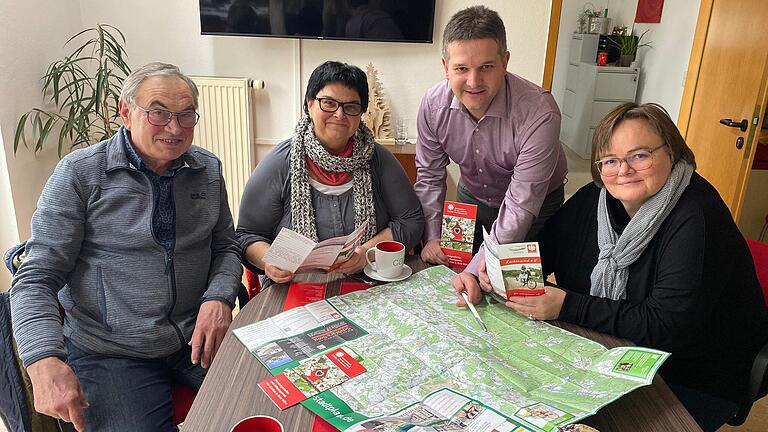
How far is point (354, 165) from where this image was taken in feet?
5.94

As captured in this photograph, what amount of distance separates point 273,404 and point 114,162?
2.74 feet

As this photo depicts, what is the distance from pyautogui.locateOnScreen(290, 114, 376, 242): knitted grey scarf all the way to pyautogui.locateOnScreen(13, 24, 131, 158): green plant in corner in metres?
1.74

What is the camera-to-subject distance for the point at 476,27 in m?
1.71

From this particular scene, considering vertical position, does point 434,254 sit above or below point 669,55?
below

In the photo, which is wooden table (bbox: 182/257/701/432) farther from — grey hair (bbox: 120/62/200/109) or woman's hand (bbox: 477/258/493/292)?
grey hair (bbox: 120/62/200/109)

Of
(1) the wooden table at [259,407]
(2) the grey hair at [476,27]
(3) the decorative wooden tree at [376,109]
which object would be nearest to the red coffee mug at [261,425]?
(1) the wooden table at [259,407]

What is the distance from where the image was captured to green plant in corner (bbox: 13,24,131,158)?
289cm

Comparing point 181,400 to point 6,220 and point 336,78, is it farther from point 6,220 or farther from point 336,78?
point 6,220

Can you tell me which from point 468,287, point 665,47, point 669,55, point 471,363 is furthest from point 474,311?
point 665,47

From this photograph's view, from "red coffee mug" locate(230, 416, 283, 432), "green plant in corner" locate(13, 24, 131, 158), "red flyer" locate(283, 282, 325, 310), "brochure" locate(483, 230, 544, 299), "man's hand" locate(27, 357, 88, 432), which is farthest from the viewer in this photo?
"green plant in corner" locate(13, 24, 131, 158)

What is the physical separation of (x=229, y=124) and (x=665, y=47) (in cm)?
392

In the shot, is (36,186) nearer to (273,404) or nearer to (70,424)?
(70,424)

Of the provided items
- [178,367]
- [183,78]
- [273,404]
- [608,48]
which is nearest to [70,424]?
[178,367]

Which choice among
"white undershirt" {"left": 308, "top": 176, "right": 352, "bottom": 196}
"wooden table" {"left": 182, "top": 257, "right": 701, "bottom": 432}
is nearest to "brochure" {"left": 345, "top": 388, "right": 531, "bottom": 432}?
"wooden table" {"left": 182, "top": 257, "right": 701, "bottom": 432}
